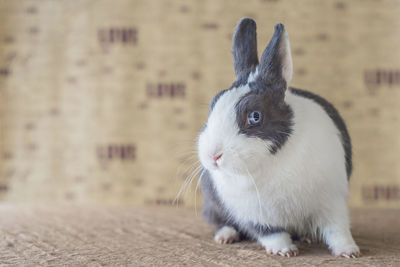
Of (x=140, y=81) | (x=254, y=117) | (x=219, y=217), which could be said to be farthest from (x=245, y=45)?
(x=140, y=81)

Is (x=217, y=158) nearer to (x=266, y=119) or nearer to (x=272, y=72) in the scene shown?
(x=266, y=119)

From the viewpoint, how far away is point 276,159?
1046 millimetres

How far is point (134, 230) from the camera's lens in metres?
1.48


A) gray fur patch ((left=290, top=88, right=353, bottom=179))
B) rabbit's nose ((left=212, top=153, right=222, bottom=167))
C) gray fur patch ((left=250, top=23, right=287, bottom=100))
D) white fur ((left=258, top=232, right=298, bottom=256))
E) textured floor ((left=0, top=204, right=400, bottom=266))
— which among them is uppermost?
gray fur patch ((left=250, top=23, right=287, bottom=100))

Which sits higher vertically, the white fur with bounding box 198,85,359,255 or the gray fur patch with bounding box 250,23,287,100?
the gray fur patch with bounding box 250,23,287,100

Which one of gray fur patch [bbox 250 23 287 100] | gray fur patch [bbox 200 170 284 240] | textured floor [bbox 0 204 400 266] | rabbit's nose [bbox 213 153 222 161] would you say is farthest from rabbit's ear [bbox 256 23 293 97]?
textured floor [bbox 0 204 400 266]

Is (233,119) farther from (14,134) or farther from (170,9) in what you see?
(14,134)

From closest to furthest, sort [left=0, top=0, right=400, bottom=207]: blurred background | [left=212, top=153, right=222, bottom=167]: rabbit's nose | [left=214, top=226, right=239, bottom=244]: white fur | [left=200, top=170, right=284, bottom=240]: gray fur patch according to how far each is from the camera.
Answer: [left=212, top=153, right=222, bottom=167]: rabbit's nose < [left=200, top=170, right=284, bottom=240]: gray fur patch < [left=214, top=226, right=239, bottom=244]: white fur < [left=0, top=0, right=400, bottom=207]: blurred background

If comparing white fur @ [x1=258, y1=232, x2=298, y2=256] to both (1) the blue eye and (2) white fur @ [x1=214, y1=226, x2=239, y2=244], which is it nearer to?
(2) white fur @ [x1=214, y1=226, x2=239, y2=244]

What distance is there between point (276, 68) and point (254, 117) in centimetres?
16

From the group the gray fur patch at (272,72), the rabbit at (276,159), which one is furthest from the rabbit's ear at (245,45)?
the gray fur patch at (272,72)

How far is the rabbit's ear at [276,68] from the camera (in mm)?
1075

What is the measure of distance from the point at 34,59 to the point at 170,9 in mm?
1021

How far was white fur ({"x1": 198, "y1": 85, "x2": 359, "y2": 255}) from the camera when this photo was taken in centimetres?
101
